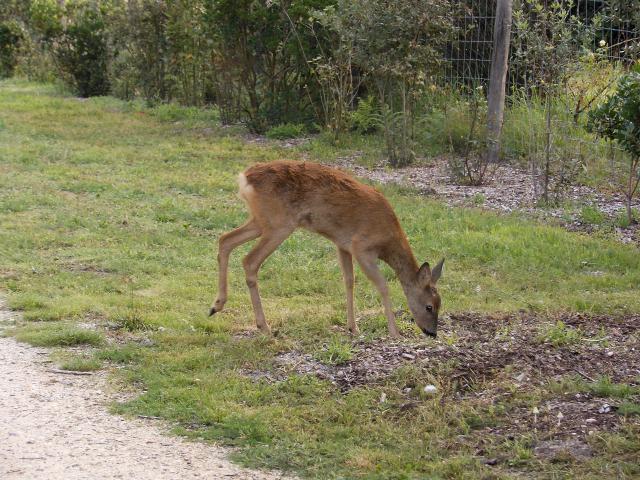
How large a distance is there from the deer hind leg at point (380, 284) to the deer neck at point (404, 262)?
Answer: 178 millimetres

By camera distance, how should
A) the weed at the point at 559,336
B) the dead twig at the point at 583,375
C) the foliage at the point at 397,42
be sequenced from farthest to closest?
the foliage at the point at 397,42
the weed at the point at 559,336
the dead twig at the point at 583,375

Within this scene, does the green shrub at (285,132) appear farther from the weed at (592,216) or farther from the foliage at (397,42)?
the weed at (592,216)

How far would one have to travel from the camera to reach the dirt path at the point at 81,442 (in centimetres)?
525

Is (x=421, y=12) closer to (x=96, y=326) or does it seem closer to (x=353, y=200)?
(x=353, y=200)

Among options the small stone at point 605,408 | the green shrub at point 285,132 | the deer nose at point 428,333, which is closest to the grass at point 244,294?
the deer nose at point 428,333

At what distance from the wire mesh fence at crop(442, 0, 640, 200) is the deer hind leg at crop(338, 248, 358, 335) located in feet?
11.6

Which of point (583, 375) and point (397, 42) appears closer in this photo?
point (583, 375)

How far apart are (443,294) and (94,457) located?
4146 millimetres

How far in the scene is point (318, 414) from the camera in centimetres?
602

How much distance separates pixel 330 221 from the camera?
7672 millimetres

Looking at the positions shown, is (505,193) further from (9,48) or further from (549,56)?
(9,48)

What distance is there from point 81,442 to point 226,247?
2.68 metres

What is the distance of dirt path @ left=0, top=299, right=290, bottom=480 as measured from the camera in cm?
525

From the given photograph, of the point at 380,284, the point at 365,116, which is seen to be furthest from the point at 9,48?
the point at 380,284
